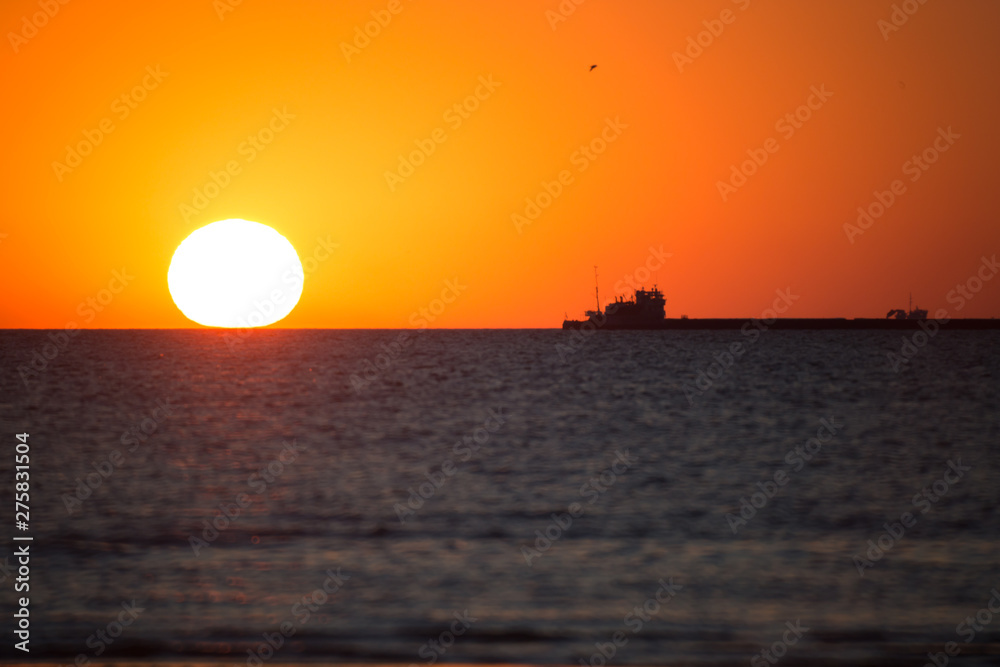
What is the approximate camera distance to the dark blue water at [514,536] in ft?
30.8

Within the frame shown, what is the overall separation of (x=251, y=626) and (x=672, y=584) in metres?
5.20

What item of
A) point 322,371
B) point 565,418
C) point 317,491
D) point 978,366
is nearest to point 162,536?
point 317,491

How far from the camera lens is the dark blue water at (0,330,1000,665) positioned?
9.39m

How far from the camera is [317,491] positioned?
18703 millimetres

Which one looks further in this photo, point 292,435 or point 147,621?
point 292,435

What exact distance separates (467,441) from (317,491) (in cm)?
954

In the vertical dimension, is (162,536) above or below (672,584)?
above

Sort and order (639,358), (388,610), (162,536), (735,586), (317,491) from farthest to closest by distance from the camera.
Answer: (639,358)
(317,491)
(162,536)
(735,586)
(388,610)

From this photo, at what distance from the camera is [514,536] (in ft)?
47.5

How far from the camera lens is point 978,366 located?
76.2 meters

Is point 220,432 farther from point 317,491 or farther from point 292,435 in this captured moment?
point 317,491

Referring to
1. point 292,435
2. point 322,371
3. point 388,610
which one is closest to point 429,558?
point 388,610

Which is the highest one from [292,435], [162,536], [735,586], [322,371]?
[322,371]

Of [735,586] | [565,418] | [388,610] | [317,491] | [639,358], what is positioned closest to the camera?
[388,610]
